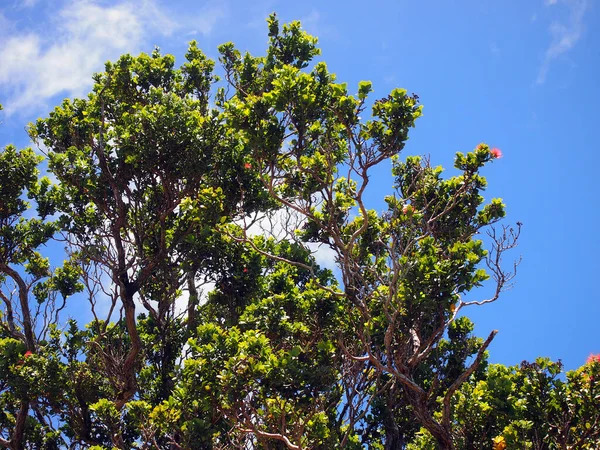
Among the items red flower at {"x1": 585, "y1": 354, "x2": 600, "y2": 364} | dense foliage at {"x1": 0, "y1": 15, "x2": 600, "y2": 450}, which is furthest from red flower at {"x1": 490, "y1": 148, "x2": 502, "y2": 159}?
red flower at {"x1": 585, "y1": 354, "x2": 600, "y2": 364}

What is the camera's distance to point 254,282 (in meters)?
13.9

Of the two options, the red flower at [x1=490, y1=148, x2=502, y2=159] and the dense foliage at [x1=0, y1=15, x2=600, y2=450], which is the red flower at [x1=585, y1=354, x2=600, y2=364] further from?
the red flower at [x1=490, y1=148, x2=502, y2=159]

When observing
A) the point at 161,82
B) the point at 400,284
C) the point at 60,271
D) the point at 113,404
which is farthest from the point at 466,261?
the point at 60,271

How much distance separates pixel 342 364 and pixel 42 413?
346 inches

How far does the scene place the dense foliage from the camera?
10.6 metres

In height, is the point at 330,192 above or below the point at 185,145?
below

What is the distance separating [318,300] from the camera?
1262 cm

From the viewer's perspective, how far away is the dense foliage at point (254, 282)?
10.6m

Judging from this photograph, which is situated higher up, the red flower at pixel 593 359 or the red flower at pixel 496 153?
the red flower at pixel 496 153

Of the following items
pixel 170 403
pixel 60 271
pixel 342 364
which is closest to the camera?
pixel 170 403

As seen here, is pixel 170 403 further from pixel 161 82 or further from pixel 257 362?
pixel 161 82

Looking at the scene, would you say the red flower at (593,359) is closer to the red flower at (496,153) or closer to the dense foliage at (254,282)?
the dense foliage at (254,282)

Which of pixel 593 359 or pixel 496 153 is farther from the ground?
pixel 496 153

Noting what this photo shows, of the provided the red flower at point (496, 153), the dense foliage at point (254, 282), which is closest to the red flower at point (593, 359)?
the dense foliage at point (254, 282)
